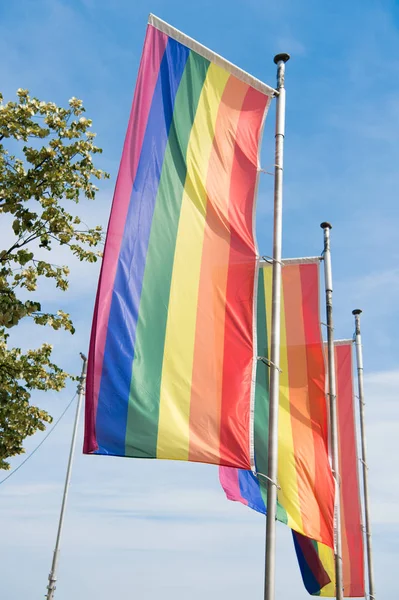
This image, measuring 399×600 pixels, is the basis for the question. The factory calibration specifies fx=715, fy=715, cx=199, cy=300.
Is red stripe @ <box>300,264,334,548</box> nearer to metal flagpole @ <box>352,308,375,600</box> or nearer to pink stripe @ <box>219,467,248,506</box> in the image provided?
pink stripe @ <box>219,467,248,506</box>

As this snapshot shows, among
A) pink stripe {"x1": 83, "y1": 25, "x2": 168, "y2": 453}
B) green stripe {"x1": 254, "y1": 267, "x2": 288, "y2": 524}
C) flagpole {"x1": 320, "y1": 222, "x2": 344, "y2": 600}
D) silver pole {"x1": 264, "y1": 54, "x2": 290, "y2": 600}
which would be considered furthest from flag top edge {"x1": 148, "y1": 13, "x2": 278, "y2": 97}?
flagpole {"x1": 320, "y1": 222, "x2": 344, "y2": 600}

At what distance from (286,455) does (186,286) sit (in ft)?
19.7

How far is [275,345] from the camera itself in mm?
9797

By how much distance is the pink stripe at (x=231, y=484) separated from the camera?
15.6 metres

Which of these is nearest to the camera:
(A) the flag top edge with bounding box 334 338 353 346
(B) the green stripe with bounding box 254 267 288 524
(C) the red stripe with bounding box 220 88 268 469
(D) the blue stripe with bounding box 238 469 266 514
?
(C) the red stripe with bounding box 220 88 268 469

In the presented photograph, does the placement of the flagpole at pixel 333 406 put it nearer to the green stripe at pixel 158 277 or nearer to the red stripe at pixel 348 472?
the red stripe at pixel 348 472

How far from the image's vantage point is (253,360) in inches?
368

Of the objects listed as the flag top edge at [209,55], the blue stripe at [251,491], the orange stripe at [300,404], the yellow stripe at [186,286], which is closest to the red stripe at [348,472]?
the orange stripe at [300,404]

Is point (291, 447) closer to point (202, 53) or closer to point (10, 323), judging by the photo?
point (10, 323)

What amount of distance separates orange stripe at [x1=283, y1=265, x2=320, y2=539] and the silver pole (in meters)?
4.01

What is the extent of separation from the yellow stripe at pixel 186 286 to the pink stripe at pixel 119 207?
78cm

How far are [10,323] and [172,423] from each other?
378cm

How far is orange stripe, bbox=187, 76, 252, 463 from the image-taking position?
8.74 metres

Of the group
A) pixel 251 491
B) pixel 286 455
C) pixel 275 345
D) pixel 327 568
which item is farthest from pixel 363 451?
pixel 275 345
